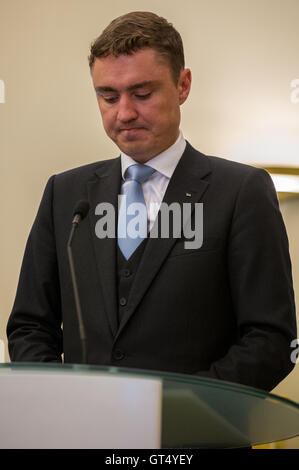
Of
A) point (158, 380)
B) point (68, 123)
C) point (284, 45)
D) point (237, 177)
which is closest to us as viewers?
point (158, 380)

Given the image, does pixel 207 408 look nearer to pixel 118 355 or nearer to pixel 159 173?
pixel 118 355

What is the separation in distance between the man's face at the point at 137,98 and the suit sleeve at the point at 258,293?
0.80 ft

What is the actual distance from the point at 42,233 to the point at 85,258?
152 mm

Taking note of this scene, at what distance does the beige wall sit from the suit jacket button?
5.38 feet

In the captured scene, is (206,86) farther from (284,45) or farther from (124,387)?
(124,387)

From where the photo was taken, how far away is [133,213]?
170cm

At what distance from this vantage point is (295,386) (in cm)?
345

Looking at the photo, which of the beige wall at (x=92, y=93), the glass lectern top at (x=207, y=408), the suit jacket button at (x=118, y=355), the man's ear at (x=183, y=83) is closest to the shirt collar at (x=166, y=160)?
the man's ear at (x=183, y=83)

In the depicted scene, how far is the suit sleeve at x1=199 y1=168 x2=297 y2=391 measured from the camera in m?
1.48

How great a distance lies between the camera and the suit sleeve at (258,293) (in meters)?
1.48

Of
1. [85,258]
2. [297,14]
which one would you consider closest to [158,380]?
[85,258]

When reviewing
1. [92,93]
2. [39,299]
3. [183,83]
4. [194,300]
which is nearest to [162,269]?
[194,300]
